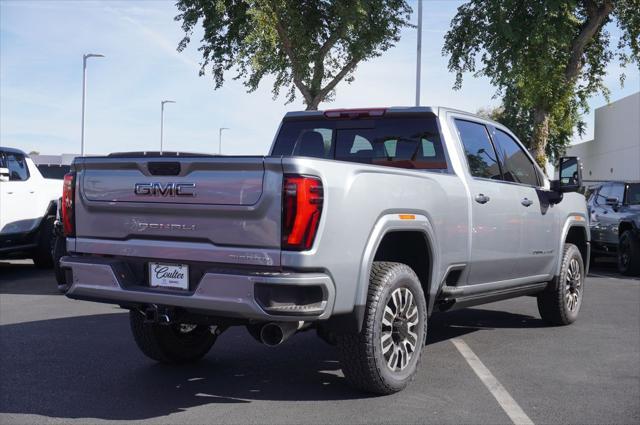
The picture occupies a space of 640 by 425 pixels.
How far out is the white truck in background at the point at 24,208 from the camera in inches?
432

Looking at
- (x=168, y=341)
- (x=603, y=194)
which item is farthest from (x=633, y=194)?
(x=168, y=341)

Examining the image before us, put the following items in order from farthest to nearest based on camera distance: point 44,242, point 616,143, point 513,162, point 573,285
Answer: point 616,143 < point 44,242 < point 573,285 < point 513,162

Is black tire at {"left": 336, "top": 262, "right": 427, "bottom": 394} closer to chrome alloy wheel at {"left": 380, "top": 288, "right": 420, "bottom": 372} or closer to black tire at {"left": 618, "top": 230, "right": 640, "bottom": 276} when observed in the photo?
chrome alloy wheel at {"left": 380, "top": 288, "right": 420, "bottom": 372}

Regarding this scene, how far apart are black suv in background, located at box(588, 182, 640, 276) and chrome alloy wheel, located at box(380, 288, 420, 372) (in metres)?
9.14

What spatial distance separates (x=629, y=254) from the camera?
13.1 meters

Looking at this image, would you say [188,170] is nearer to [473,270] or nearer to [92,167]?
[92,167]

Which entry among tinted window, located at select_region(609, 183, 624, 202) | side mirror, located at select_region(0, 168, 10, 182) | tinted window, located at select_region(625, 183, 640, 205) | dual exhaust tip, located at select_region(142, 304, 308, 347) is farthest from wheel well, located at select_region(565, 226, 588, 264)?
side mirror, located at select_region(0, 168, 10, 182)

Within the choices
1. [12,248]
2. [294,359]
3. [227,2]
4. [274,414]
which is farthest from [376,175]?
[227,2]

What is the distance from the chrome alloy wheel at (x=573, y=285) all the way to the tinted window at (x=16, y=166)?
26.3 ft

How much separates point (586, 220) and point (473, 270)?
9.38 ft

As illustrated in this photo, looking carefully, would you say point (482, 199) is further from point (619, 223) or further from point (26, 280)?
point (619, 223)

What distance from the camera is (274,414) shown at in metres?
4.59

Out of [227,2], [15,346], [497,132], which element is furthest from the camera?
[227,2]

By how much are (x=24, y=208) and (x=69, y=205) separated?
22.1 ft
